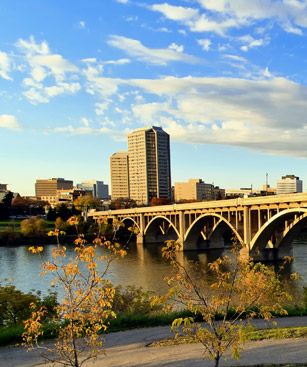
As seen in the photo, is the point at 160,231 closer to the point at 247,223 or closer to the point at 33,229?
the point at 33,229

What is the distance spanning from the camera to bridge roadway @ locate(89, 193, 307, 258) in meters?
44.9

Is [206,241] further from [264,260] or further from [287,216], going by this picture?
[287,216]

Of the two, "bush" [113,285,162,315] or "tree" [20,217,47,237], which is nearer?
"bush" [113,285,162,315]

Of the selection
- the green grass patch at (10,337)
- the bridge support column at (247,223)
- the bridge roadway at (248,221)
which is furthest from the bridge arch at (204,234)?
the green grass patch at (10,337)

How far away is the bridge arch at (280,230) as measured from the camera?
44.6 m

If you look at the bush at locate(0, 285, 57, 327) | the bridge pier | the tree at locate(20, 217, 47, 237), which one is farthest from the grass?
the tree at locate(20, 217, 47, 237)

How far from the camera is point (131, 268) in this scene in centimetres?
4975

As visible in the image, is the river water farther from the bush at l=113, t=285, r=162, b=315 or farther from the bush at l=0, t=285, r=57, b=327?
the bush at l=0, t=285, r=57, b=327

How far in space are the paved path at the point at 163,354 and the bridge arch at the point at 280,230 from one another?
1287 inches

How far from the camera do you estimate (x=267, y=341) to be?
11.8 metres

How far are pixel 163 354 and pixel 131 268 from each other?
38921 millimetres

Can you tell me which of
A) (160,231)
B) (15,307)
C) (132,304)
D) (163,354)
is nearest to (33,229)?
(160,231)

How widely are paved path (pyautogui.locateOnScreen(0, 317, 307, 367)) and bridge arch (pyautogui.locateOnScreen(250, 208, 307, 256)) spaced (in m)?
32.7

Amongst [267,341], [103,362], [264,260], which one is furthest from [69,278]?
[264,260]
